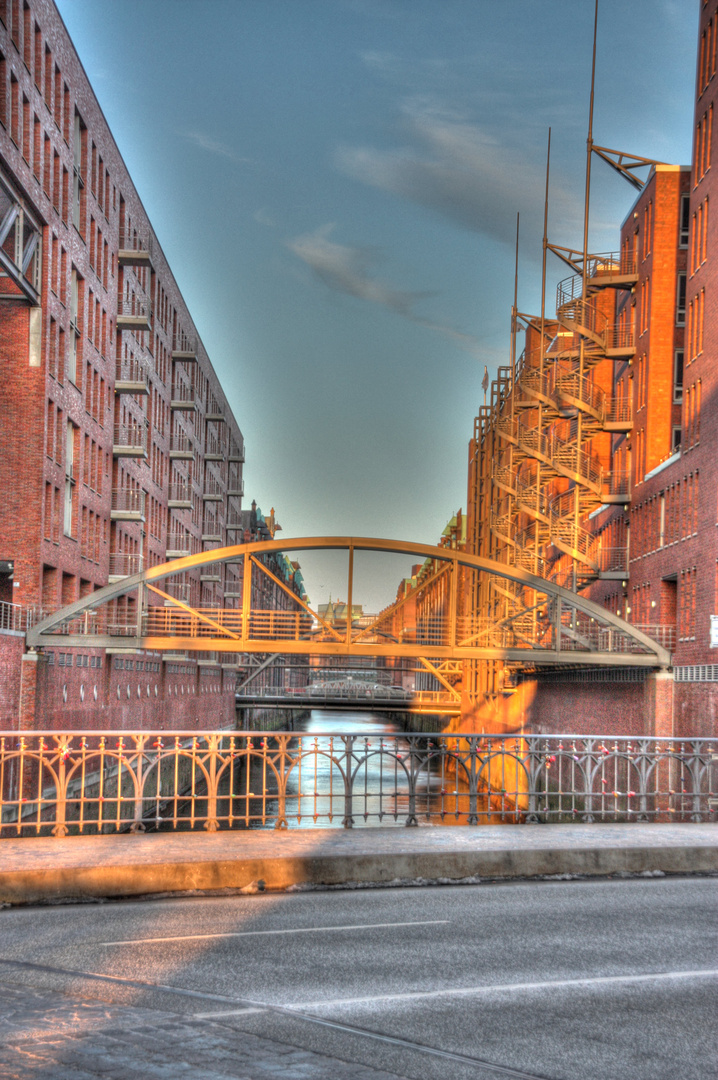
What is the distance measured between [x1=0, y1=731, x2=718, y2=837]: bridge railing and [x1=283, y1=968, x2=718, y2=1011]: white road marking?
3135mm

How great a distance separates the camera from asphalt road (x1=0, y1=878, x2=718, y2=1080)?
6.12 m

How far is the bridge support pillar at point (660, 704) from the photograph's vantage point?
124 feet

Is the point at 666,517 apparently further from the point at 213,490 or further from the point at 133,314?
the point at 213,490

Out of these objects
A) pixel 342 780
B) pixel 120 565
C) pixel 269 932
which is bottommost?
pixel 342 780

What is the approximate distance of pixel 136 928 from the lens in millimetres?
9867

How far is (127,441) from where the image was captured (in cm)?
4997

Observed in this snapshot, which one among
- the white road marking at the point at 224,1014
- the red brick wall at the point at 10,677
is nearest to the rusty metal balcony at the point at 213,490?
the red brick wall at the point at 10,677

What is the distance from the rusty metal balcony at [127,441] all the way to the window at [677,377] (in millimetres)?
22196

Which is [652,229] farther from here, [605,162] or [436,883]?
[436,883]

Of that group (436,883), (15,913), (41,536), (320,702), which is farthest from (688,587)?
(320,702)

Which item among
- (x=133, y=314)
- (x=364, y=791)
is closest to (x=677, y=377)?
(x=133, y=314)

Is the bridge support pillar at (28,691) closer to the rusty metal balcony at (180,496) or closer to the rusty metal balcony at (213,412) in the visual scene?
the rusty metal balcony at (180,496)

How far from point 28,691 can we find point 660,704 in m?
20.4

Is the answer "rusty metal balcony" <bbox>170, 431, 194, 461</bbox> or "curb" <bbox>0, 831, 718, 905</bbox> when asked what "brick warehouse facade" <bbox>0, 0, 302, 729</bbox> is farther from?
"curb" <bbox>0, 831, 718, 905</bbox>
